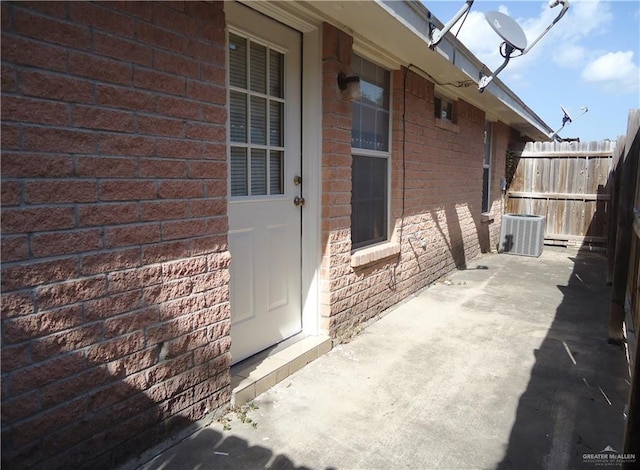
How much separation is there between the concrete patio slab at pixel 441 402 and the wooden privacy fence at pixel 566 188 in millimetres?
5552

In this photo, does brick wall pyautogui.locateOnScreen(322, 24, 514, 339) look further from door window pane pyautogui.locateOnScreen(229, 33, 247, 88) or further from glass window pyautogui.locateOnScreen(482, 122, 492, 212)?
door window pane pyautogui.locateOnScreen(229, 33, 247, 88)

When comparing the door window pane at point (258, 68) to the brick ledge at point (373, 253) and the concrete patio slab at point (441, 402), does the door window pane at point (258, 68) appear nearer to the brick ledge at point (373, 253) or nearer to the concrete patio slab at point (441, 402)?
the brick ledge at point (373, 253)

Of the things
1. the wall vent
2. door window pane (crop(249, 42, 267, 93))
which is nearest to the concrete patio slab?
door window pane (crop(249, 42, 267, 93))

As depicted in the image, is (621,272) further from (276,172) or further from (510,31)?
(276,172)

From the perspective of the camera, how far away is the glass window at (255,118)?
3.13 metres

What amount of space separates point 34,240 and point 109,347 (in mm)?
618

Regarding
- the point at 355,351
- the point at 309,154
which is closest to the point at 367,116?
the point at 309,154

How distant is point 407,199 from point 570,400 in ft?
9.19

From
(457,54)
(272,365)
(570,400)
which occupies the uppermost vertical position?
(457,54)

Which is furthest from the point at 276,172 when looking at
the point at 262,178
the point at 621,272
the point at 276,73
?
the point at 621,272

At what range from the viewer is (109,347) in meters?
2.16

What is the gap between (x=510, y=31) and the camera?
474 centimetres

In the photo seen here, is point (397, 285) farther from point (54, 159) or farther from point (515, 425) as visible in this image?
point (54, 159)

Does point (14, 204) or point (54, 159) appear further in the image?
point (54, 159)
